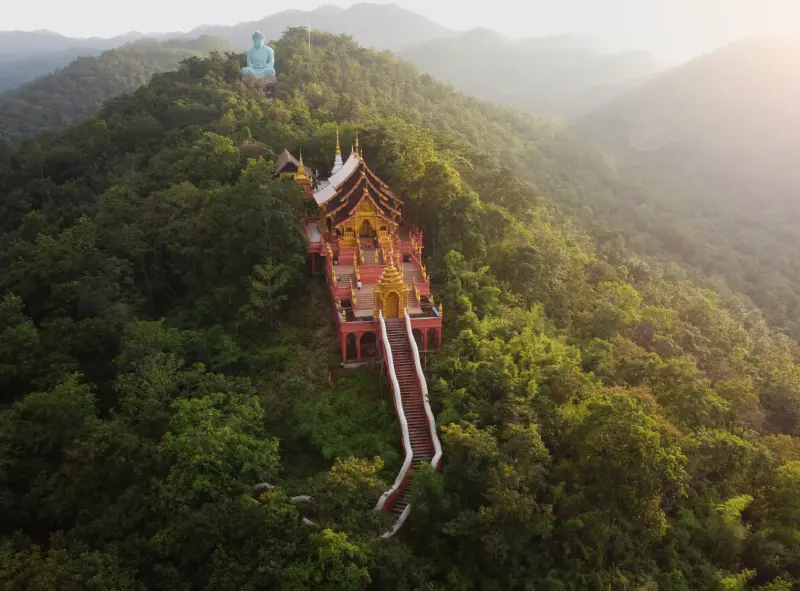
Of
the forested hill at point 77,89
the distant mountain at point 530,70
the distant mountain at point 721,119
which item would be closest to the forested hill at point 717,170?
the distant mountain at point 721,119

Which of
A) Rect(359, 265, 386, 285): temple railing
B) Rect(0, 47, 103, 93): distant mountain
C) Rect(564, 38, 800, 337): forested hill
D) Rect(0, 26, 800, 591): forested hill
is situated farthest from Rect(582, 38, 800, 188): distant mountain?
Rect(0, 47, 103, 93): distant mountain

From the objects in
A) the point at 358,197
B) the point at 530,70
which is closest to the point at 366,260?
the point at 358,197

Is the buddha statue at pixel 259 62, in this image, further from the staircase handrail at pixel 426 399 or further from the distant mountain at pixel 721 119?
the distant mountain at pixel 721 119

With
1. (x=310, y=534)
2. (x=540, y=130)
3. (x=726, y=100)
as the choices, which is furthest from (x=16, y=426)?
(x=726, y=100)

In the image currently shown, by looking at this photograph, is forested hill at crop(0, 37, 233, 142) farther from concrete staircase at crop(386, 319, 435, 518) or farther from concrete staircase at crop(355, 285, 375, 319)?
concrete staircase at crop(386, 319, 435, 518)

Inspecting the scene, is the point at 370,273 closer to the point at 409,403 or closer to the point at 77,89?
the point at 409,403
